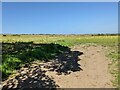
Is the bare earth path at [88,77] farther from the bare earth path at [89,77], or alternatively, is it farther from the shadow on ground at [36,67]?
the shadow on ground at [36,67]

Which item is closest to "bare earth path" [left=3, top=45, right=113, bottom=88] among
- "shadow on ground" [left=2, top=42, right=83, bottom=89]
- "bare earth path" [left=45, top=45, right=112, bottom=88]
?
"bare earth path" [left=45, top=45, right=112, bottom=88]

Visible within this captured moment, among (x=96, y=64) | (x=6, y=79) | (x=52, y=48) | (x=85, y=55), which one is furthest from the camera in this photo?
(x=52, y=48)

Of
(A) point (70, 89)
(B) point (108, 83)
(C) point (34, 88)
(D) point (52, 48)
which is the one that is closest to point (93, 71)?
(B) point (108, 83)

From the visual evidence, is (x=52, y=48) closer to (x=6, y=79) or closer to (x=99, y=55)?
(x=99, y=55)

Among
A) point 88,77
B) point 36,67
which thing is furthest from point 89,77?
point 36,67

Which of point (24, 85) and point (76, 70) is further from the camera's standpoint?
point (76, 70)

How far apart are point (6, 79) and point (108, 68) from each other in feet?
20.2

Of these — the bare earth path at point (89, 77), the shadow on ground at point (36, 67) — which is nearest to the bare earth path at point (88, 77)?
the bare earth path at point (89, 77)

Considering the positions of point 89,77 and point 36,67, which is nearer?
point 89,77

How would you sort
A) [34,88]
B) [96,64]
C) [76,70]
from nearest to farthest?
[34,88]
[76,70]
[96,64]

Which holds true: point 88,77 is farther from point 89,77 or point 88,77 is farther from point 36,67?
point 36,67

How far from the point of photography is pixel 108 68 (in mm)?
16734

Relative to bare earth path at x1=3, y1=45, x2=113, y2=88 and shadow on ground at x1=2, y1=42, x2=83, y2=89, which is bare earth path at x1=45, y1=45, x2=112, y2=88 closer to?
bare earth path at x1=3, y1=45, x2=113, y2=88

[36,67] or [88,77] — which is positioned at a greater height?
[36,67]
